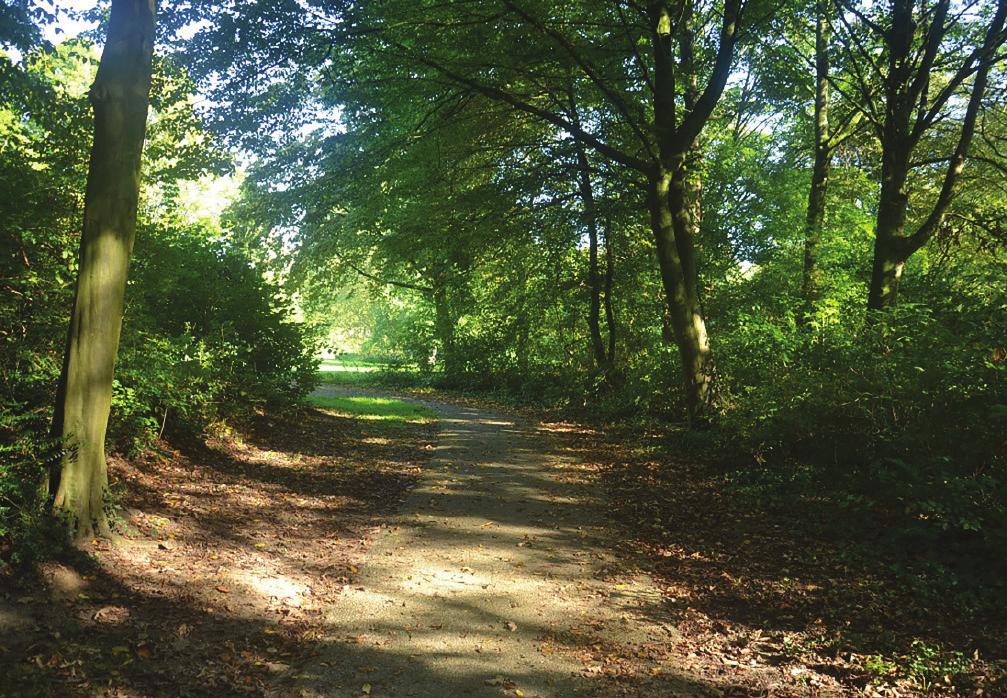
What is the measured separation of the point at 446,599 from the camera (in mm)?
5512

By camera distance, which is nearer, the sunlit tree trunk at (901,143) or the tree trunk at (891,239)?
the sunlit tree trunk at (901,143)

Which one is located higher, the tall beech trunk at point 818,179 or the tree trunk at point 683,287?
the tall beech trunk at point 818,179

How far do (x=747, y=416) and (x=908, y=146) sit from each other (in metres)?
5.06

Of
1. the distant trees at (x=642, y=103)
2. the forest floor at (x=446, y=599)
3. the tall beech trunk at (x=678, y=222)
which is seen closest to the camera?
the forest floor at (x=446, y=599)

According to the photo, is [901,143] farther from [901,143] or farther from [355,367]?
[355,367]

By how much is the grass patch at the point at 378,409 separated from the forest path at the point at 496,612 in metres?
7.69

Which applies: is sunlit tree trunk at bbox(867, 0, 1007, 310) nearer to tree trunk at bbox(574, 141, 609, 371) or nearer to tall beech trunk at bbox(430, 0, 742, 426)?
tall beech trunk at bbox(430, 0, 742, 426)

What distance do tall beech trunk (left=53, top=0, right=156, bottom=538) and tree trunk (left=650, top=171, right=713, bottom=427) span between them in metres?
8.48

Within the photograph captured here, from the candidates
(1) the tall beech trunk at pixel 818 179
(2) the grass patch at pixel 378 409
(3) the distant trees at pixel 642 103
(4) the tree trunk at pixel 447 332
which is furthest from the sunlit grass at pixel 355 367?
(1) the tall beech trunk at pixel 818 179

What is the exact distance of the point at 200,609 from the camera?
16.0 ft

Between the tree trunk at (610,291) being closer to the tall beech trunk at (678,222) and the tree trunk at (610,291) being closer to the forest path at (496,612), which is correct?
the tall beech trunk at (678,222)

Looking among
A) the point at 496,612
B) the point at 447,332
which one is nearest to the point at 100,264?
the point at 496,612

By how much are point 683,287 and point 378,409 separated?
893 centimetres

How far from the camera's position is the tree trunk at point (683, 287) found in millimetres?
11711
